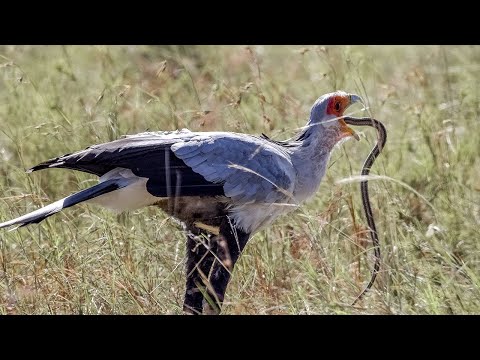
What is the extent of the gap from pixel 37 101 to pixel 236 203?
190cm

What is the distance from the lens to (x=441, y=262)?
4.43 m

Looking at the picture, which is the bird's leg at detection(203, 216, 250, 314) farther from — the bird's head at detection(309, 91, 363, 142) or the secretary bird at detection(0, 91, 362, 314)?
the bird's head at detection(309, 91, 363, 142)

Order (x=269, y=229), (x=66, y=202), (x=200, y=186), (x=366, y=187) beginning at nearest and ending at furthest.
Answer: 1. (x=66, y=202)
2. (x=200, y=186)
3. (x=366, y=187)
4. (x=269, y=229)

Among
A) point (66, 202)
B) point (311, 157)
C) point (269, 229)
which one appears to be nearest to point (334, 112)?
point (311, 157)

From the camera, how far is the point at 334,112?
15.4 ft

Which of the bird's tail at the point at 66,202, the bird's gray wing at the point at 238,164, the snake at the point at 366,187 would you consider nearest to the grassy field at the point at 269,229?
the snake at the point at 366,187

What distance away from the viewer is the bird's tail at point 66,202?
3928 mm

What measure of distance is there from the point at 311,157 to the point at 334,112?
0.83 ft

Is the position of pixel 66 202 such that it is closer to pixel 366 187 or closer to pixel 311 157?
pixel 311 157

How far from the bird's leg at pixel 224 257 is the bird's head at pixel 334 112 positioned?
2.29ft

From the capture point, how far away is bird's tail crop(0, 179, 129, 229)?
3.93 metres

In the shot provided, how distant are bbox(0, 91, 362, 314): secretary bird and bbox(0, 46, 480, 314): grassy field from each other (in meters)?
0.14

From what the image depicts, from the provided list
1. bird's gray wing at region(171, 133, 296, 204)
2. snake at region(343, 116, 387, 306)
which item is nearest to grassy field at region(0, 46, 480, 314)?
snake at region(343, 116, 387, 306)
